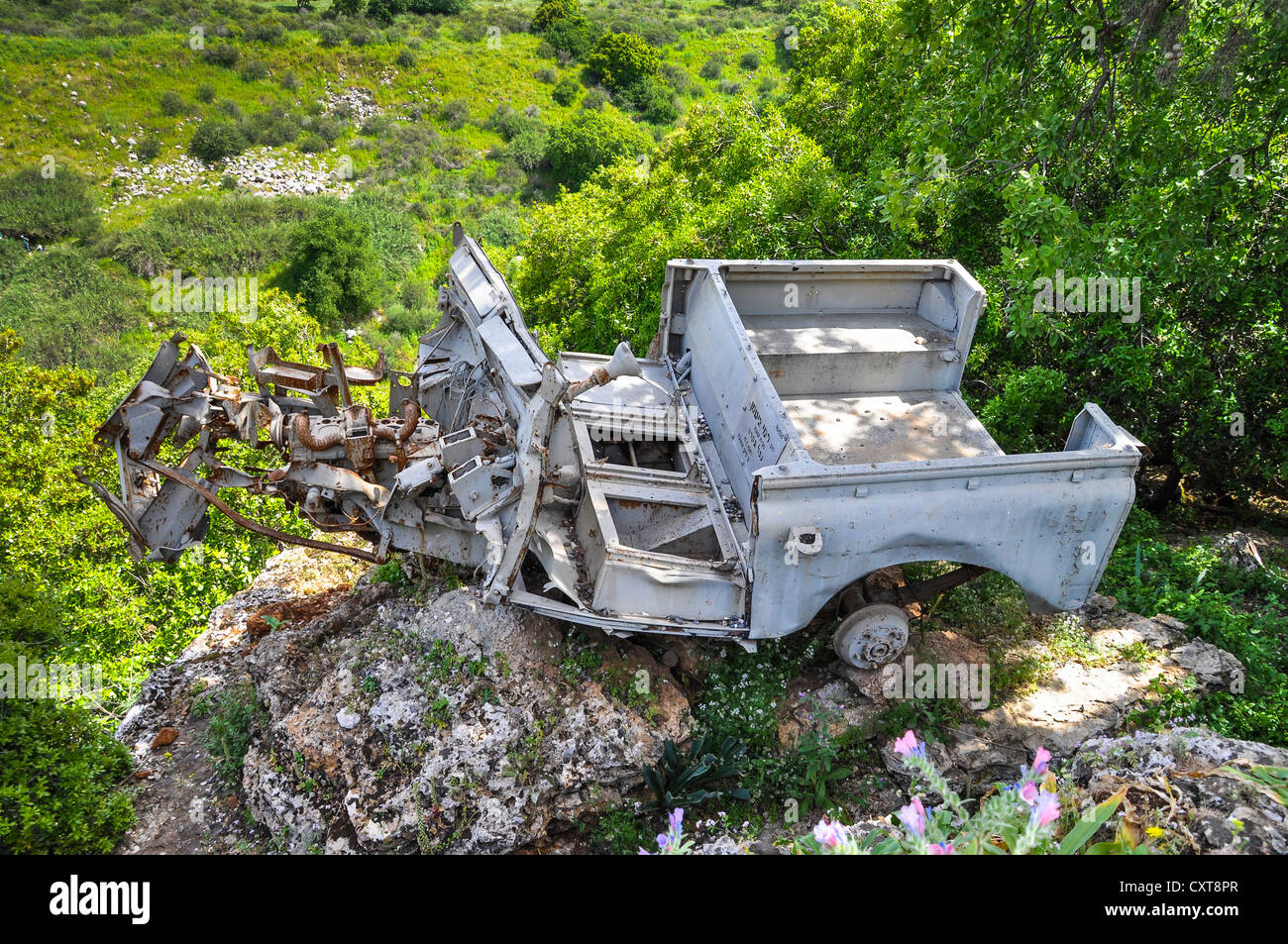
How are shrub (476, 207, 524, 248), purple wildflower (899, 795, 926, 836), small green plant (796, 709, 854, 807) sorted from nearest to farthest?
1. purple wildflower (899, 795, 926, 836)
2. small green plant (796, 709, 854, 807)
3. shrub (476, 207, 524, 248)

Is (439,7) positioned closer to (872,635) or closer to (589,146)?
(589,146)

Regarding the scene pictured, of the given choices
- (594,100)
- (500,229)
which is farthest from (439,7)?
(500,229)

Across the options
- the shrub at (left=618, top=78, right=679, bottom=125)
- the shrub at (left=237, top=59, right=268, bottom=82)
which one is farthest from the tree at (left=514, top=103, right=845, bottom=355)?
the shrub at (left=237, top=59, right=268, bottom=82)

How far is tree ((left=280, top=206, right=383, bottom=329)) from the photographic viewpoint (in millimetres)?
23859

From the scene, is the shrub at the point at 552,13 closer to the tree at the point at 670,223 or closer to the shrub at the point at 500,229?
the shrub at the point at 500,229

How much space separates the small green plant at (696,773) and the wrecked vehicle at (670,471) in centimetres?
88

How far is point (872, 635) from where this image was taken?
5797 mm

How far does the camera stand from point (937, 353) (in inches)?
267

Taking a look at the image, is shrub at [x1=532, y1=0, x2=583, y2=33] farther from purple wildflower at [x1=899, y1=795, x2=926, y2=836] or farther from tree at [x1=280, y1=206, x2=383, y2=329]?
purple wildflower at [x1=899, y1=795, x2=926, y2=836]

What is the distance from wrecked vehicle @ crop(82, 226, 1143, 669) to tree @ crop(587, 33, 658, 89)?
33756 millimetres

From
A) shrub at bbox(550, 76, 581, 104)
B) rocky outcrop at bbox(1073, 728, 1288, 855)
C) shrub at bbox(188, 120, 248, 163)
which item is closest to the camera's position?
rocky outcrop at bbox(1073, 728, 1288, 855)

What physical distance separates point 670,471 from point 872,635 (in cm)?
188

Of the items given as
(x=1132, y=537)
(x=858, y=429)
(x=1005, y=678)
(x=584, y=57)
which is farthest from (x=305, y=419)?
(x=584, y=57)

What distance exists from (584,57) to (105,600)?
36.5 meters
